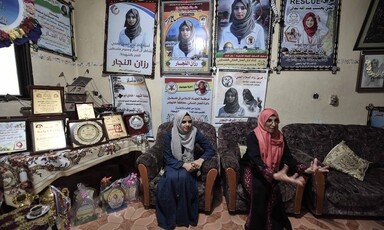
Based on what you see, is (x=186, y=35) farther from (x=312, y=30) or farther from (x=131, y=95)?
(x=312, y=30)

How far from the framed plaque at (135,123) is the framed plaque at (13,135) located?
97cm

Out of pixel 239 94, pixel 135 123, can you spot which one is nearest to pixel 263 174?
pixel 239 94

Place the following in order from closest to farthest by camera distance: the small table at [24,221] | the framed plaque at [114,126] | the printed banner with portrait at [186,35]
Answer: the small table at [24,221] < the framed plaque at [114,126] < the printed banner with portrait at [186,35]

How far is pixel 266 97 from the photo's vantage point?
100 inches

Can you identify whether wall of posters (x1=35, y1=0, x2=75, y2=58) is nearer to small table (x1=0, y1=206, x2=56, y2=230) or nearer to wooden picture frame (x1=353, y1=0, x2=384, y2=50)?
small table (x1=0, y1=206, x2=56, y2=230)

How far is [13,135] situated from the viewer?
5.05 feet

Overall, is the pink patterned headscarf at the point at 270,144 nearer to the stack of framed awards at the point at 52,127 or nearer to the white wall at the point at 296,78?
the white wall at the point at 296,78

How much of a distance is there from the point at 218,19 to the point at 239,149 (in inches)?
72.3

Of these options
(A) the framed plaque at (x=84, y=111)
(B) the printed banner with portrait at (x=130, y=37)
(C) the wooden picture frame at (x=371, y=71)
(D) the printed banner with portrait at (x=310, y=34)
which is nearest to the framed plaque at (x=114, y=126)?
(A) the framed plaque at (x=84, y=111)

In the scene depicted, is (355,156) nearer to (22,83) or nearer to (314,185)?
(314,185)

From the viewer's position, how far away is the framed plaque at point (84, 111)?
6.48 ft

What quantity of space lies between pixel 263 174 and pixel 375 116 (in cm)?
225

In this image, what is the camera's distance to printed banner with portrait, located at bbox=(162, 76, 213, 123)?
256 centimetres

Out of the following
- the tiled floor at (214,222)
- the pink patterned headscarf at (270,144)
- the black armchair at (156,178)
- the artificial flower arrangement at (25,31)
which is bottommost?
the tiled floor at (214,222)
